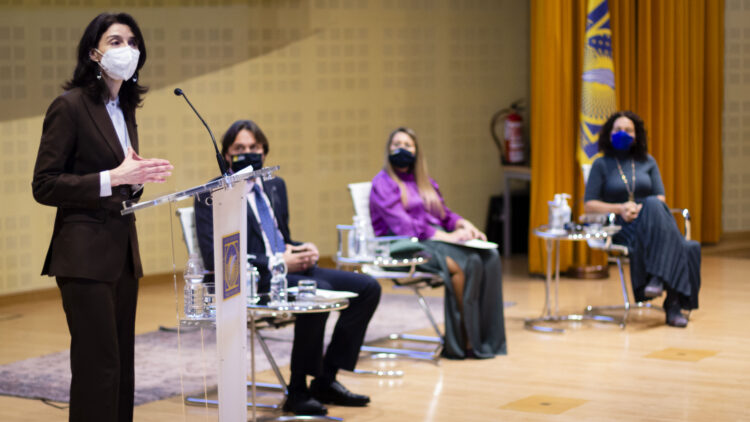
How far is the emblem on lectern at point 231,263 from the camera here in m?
2.93

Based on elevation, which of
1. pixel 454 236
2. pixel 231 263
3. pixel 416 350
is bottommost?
pixel 416 350

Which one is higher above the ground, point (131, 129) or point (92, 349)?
point (131, 129)

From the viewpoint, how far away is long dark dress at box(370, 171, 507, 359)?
5.60 m

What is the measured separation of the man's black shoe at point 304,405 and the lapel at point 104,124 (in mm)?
1751

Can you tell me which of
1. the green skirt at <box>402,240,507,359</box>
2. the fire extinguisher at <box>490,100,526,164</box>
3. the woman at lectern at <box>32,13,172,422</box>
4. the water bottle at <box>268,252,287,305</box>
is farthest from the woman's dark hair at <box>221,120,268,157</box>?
the fire extinguisher at <box>490,100,526,164</box>

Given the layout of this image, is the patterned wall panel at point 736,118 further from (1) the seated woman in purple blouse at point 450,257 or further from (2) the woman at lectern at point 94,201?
(2) the woman at lectern at point 94,201

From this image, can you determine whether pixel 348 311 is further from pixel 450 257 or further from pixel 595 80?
pixel 595 80

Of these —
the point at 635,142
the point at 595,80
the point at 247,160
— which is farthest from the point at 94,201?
the point at 595,80

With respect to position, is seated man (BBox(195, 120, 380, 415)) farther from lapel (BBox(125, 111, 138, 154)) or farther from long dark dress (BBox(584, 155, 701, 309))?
long dark dress (BBox(584, 155, 701, 309))

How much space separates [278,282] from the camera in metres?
4.22

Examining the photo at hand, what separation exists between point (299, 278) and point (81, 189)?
1904mm

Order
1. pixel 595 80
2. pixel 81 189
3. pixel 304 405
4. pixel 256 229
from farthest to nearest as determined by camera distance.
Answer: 1. pixel 595 80
2. pixel 256 229
3. pixel 304 405
4. pixel 81 189

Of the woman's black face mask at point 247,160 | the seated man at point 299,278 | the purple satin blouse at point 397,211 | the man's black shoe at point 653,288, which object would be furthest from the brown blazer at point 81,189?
the man's black shoe at point 653,288

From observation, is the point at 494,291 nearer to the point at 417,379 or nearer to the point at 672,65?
the point at 417,379
